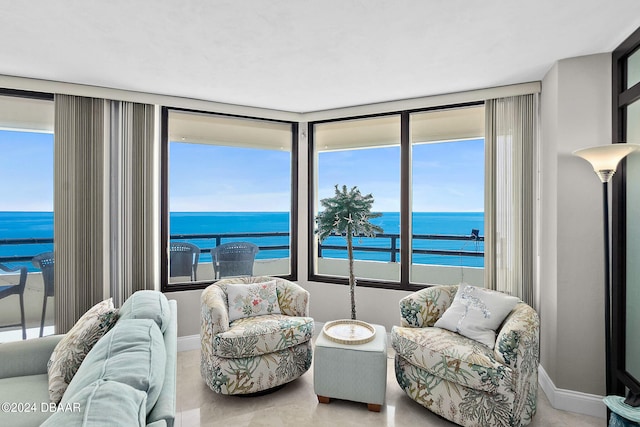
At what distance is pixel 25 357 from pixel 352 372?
206 cm

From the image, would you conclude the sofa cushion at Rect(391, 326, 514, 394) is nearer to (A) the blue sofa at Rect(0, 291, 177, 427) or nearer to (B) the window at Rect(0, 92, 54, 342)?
(A) the blue sofa at Rect(0, 291, 177, 427)

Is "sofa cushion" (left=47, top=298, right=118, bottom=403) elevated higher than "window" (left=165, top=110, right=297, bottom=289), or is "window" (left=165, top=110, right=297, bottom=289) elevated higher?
"window" (left=165, top=110, right=297, bottom=289)

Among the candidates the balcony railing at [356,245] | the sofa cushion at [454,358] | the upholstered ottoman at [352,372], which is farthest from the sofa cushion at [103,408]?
the balcony railing at [356,245]

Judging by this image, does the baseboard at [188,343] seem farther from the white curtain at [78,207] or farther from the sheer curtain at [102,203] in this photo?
the white curtain at [78,207]

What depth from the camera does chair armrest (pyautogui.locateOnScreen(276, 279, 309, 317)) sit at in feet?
10.1

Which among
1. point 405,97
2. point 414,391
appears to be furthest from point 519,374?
point 405,97

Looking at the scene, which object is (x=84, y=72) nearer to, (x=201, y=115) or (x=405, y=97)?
(x=201, y=115)

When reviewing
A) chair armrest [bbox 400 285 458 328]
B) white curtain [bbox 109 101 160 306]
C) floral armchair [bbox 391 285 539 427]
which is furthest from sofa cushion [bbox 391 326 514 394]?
white curtain [bbox 109 101 160 306]

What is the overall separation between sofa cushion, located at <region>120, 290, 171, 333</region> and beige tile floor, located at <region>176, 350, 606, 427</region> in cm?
90

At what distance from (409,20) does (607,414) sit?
9.46 feet

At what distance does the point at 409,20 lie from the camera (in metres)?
1.96

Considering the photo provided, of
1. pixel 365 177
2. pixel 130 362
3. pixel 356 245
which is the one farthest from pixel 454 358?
pixel 365 177

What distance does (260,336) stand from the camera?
2516 millimetres

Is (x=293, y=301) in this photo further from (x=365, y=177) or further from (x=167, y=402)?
(x=365, y=177)
